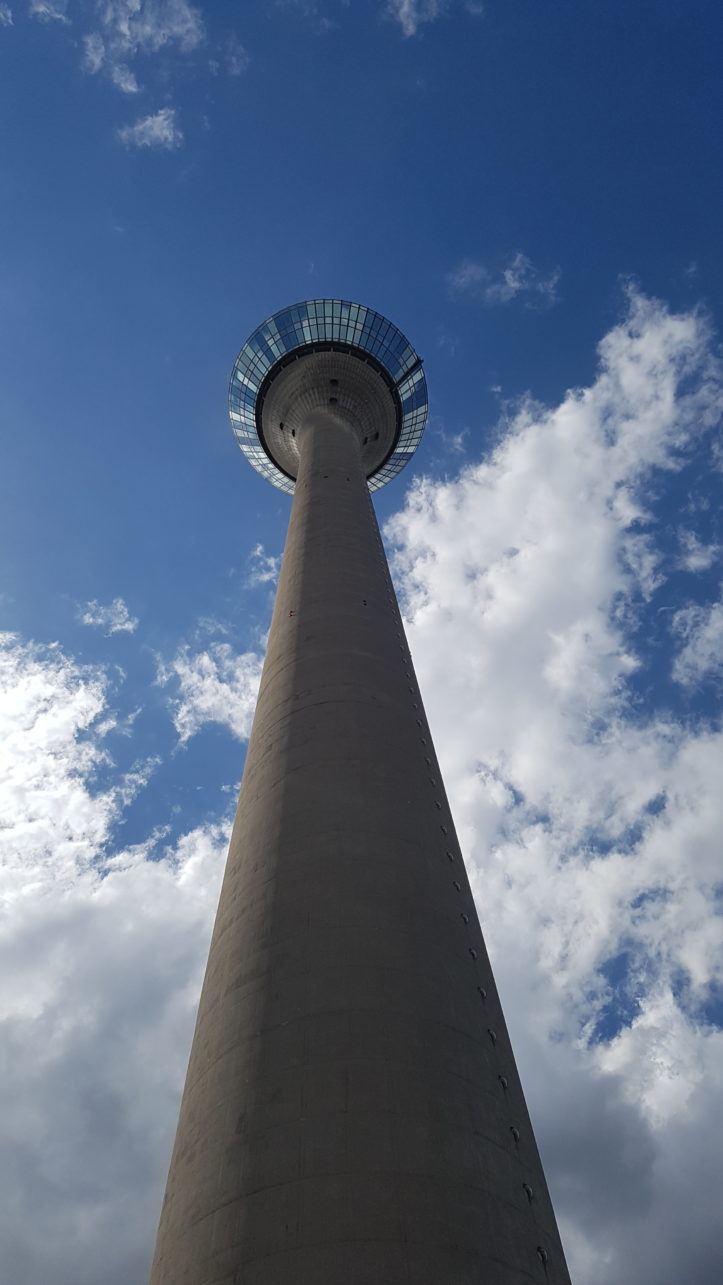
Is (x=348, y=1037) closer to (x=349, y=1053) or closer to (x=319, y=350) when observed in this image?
(x=349, y=1053)

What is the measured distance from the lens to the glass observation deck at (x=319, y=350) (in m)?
51.6

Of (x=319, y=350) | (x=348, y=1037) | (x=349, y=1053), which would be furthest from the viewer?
(x=319, y=350)

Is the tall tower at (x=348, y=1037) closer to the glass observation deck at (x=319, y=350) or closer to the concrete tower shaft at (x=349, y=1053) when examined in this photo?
the concrete tower shaft at (x=349, y=1053)

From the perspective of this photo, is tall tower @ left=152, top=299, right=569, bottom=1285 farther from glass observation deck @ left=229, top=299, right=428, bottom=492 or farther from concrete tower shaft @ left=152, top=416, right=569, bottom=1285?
glass observation deck @ left=229, top=299, right=428, bottom=492

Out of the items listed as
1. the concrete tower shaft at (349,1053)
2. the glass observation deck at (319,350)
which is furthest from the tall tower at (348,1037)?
the glass observation deck at (319,350)

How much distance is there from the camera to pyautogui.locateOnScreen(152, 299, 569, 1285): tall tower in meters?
11.8

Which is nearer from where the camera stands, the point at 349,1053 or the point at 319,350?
the point at 349,1053

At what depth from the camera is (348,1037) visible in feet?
46.5

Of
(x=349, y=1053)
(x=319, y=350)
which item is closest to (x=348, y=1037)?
(x=349, y=1053)

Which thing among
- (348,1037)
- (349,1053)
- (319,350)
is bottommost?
(349,1053)

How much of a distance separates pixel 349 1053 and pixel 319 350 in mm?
45097

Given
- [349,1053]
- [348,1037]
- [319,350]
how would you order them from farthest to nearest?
[319,350]
[348,1037]
[349,1053]

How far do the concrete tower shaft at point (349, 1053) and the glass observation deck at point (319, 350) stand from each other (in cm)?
3379

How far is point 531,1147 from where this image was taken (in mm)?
15328
